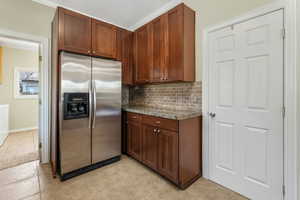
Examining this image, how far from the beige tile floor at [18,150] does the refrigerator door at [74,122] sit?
1.25m

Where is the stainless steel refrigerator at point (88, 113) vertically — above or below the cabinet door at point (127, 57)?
below

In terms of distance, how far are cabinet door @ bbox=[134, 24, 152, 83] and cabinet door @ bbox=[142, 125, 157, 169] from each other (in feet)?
3.08

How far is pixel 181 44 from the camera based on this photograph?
6.96ft

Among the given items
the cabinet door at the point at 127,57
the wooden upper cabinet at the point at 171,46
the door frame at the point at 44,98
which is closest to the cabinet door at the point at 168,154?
the wooden upper cabinet at the point at 171,46

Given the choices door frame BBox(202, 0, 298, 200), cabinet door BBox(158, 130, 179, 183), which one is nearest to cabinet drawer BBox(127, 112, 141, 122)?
cabinet door BBox(158, 130, 179, 183)

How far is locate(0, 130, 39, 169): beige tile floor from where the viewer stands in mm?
2664

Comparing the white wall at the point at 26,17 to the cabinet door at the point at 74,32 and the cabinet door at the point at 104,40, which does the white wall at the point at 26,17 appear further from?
the cabinet door at the point at 104,40

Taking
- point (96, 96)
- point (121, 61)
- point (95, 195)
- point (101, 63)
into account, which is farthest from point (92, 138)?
point (121, 61)

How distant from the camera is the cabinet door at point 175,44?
2.12 meters

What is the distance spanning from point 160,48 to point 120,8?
1.26 meters

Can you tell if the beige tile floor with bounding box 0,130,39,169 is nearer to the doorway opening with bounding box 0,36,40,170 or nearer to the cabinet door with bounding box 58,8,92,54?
the doorway opening with bounding box 0,36,40,170

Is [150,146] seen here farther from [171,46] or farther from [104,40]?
[104,40]

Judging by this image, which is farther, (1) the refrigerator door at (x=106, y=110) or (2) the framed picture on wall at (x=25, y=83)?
(2) the framed picture on wall at (x=25, y=83)

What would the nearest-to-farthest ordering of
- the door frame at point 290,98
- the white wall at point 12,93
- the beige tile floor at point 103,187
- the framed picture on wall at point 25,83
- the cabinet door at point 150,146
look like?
the door frame at point 290,98, the beige tile floor at point 103,187, the cabinet door at point 150,146, the white wall at point 12,93, the framed picture on wall at point 25,83
